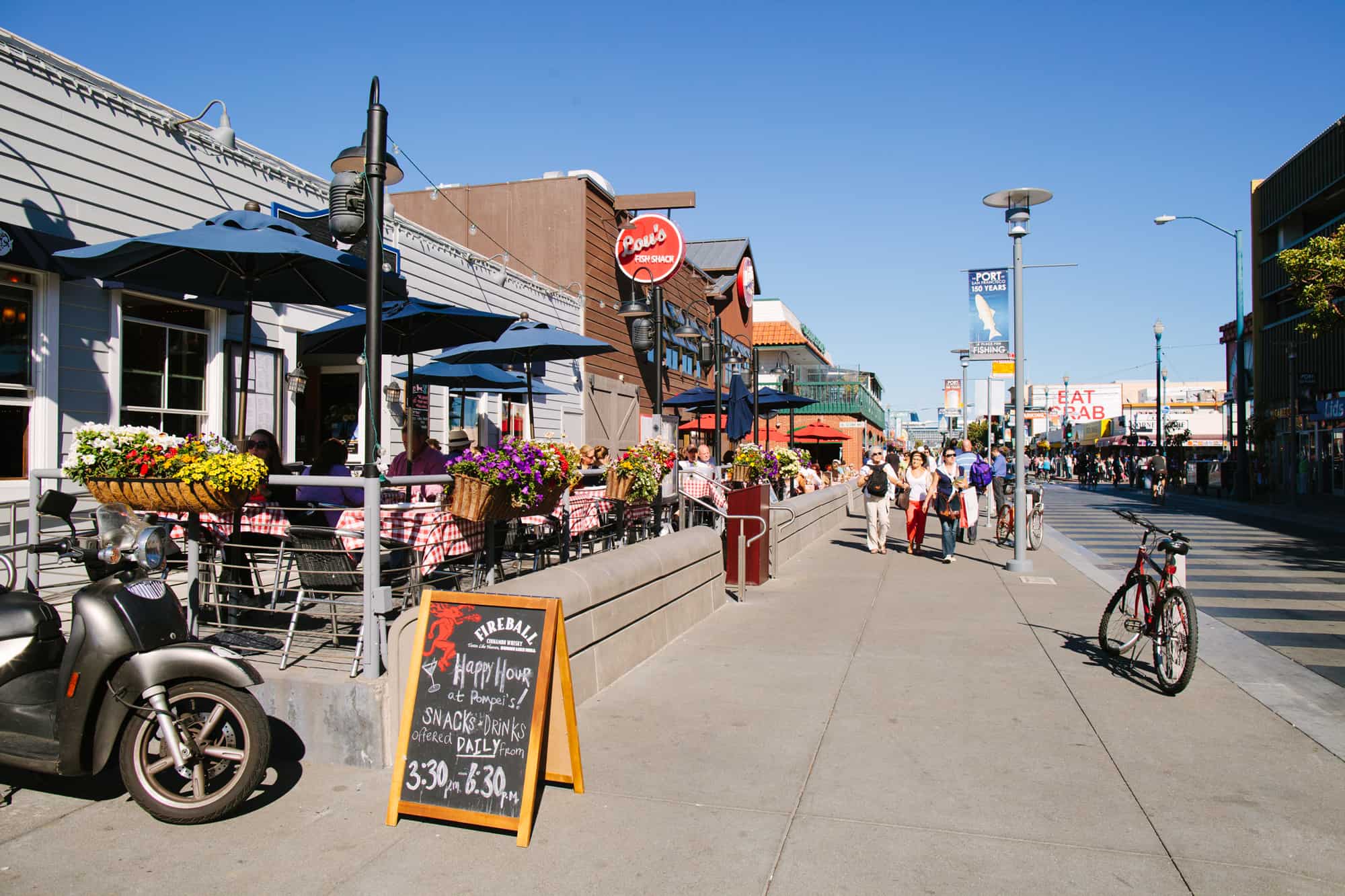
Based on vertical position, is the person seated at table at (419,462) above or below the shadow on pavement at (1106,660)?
above

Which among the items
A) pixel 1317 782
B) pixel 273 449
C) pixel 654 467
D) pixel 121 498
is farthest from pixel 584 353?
pixel 1317 782

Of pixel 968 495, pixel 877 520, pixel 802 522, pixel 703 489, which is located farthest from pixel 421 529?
pixel 968 495

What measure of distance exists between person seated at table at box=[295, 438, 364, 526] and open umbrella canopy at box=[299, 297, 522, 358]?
1468 millimetres

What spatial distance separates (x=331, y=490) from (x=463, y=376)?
18.0 feet

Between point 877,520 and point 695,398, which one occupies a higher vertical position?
point 695,398

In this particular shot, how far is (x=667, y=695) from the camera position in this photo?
5.94 metres

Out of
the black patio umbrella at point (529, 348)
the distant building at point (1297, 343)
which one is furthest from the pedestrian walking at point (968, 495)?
the distant building at point (1297, 343)

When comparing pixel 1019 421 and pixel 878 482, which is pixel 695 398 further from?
pixel 1019 421

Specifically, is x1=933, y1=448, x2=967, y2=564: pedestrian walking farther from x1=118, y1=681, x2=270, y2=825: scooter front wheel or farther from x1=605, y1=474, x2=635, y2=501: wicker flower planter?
x1=118, y1=681, x2=270, y2=825: scooter front wheel

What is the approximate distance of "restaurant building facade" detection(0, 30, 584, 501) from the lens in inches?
288

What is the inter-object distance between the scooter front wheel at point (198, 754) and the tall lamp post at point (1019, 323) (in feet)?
32.5

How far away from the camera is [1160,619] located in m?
6.34

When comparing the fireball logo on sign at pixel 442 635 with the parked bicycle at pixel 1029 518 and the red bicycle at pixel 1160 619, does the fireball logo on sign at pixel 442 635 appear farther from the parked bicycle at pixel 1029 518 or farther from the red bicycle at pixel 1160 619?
the parked bicycle at pixel 1029 518

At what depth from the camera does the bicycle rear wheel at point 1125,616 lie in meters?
6.64
